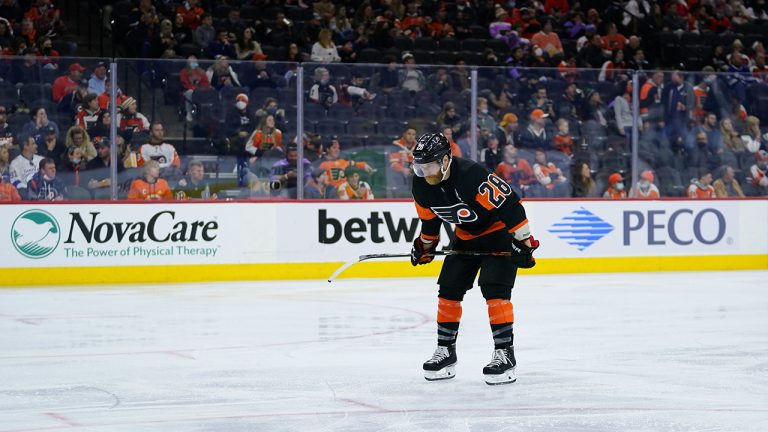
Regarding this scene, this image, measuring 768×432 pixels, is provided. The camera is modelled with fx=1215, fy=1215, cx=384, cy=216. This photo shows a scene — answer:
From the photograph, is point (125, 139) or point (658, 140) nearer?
point (125, 139)

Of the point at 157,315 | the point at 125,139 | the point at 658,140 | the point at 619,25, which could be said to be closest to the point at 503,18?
the point at 619,25

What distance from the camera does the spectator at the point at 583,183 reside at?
14.1 meters

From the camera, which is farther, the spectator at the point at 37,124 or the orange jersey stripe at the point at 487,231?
the spectator at the point at 37,124

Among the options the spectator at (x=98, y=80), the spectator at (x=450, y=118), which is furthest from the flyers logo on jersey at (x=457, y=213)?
the spectator at (x=450, y=118)

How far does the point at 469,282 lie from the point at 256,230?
691 centimetres

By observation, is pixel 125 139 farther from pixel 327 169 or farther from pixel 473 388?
pixel 473 388

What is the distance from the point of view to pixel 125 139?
492 inches

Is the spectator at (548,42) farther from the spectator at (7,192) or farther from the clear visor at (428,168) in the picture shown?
the clear visor at (428,168)

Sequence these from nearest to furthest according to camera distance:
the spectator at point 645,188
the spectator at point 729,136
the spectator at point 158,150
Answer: the spectator at point 158,150
the spectator at point 645,188
the spectator at point 729,136

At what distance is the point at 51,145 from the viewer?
12.2 meters

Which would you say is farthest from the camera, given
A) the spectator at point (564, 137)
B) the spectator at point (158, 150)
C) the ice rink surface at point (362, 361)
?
the spectator at point (564, 137)

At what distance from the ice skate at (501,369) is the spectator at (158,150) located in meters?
7.06

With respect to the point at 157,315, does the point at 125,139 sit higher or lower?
→ higher

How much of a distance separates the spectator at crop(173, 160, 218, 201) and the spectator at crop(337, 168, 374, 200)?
144 cm
